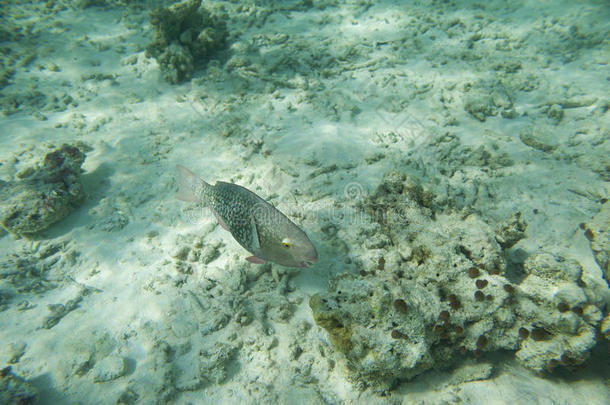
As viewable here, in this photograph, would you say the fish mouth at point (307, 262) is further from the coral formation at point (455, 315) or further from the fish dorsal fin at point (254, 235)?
the fish dorsal fin at point (254, 235)

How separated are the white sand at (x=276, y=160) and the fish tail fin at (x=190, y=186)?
2.45ft

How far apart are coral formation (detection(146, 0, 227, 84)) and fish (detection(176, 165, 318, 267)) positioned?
15.7 feet

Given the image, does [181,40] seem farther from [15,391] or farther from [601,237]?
[601,237]

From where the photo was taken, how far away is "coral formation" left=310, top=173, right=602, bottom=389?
2.25m

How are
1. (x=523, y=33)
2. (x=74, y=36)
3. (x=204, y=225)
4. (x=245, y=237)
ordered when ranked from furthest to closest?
(x=74, y=36), (x=523, y=33), (x=204, y=225), (x=245, y=237)

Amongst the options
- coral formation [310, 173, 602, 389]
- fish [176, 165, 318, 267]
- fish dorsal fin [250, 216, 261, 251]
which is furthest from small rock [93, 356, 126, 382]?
coral formation [310, 173, 602, 389]

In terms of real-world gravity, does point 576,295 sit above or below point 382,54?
below

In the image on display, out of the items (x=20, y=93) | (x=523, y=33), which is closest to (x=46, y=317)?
(x=20, y=93)

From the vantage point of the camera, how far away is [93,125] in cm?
568

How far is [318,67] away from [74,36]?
7283mm

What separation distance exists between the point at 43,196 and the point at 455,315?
542 cm

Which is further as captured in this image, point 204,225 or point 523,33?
point 523,33

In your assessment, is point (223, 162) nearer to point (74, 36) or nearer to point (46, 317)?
point (46, 317)

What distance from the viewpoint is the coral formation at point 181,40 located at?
6305mm
